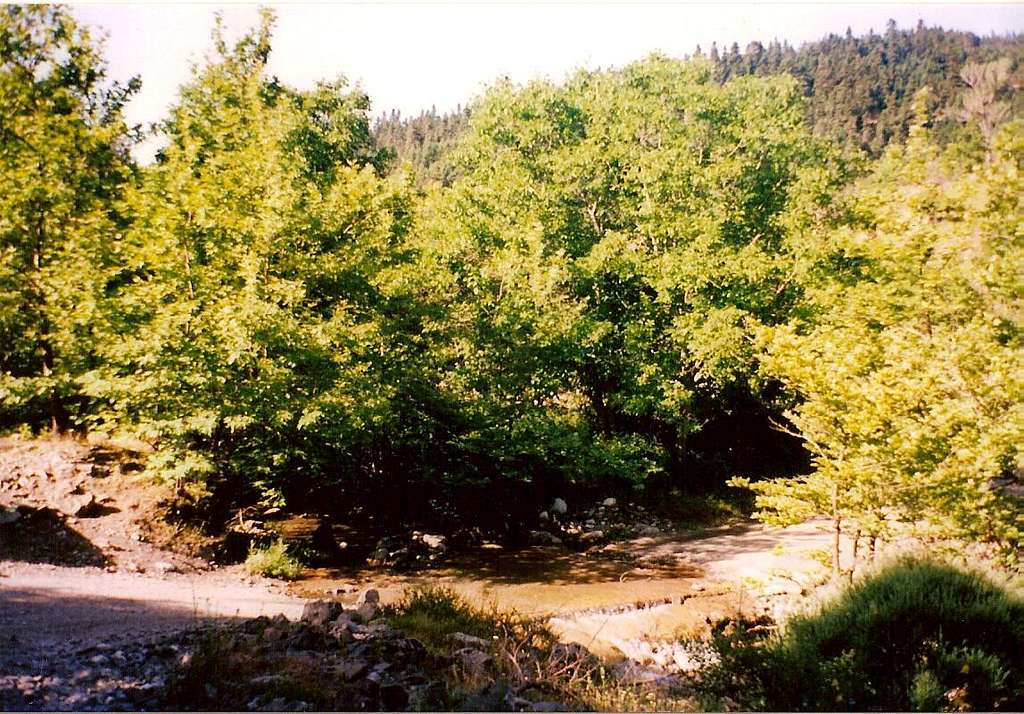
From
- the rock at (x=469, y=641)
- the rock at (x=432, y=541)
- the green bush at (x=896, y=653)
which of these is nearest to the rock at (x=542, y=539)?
the rock at (x=432, y=541)

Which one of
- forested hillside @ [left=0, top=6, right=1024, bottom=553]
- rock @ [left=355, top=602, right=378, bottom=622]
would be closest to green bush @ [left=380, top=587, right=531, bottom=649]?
rock @ [left=355, top=602, right=378, bottom=622]

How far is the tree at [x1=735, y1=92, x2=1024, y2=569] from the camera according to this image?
28.5 feet

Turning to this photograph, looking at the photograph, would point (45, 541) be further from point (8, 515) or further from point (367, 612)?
point (367, 612)

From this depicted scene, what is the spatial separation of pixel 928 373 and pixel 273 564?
11.7m

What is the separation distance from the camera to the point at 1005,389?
8.62 m

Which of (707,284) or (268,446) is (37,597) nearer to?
(268,446)

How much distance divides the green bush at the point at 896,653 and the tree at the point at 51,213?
11.6 m

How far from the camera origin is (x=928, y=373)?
29.1ft

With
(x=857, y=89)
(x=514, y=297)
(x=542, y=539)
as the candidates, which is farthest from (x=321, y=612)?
(x=857, y=89)

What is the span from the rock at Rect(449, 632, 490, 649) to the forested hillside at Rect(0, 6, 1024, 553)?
5.16 m

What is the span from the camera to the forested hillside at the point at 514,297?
1010 centimetres

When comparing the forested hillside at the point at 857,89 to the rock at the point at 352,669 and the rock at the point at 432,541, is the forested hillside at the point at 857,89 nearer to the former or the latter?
the rock at the point at 432,541

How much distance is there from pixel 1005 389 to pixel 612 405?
1337 centimetres

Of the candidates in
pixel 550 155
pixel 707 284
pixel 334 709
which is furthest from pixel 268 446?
pixel 550 155
